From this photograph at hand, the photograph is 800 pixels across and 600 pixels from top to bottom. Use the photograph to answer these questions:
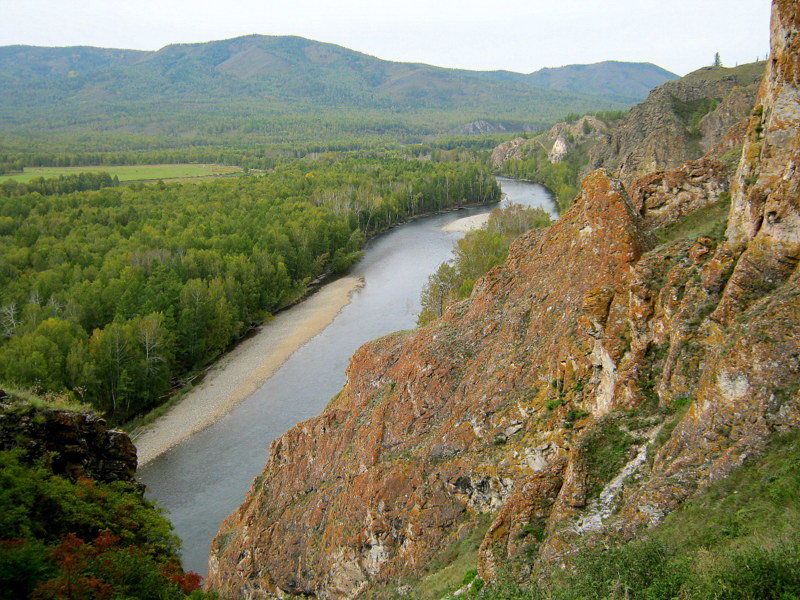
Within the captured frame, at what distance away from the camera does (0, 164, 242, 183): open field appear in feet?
510

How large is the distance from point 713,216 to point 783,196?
6802 millimetres

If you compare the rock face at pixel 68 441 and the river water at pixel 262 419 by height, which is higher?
the rock face at pixel 68 441

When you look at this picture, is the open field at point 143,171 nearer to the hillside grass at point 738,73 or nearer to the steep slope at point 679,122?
the steep slope at point 679,122

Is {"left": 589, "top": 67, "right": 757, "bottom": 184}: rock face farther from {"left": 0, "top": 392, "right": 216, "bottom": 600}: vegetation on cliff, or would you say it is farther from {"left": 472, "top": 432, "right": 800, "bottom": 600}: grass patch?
{"left": 0, "top": 392, "right": 216, "bottom": 600}: vegetation on cliff

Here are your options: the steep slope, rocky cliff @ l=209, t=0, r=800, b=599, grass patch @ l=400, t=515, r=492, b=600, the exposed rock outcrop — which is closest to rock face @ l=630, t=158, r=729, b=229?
rocky cliff @ l=209, t=0, r=800, b=599

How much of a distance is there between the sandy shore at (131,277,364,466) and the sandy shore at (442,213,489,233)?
133ft

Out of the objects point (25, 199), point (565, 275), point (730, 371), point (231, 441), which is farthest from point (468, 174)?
point (730, 371)

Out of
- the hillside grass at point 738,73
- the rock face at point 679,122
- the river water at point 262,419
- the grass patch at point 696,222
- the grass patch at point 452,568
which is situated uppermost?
the hillside grass at point 738,73

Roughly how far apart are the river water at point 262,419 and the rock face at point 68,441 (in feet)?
29.6

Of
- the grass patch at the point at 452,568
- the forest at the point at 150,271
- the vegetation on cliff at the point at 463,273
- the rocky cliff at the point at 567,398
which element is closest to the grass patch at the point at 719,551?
the rocky cliff at the point at 567,398

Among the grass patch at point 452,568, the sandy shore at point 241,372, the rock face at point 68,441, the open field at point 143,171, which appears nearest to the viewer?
the grass patch at point 452,568

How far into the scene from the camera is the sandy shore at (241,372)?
4778 centimetres

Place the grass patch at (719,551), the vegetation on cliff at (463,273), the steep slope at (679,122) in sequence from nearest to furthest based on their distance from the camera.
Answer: the grass patch at (719,551), the vegetation on cliff at (463,273), the steep slope at (679,122)

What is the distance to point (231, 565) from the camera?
27125 millimetres
